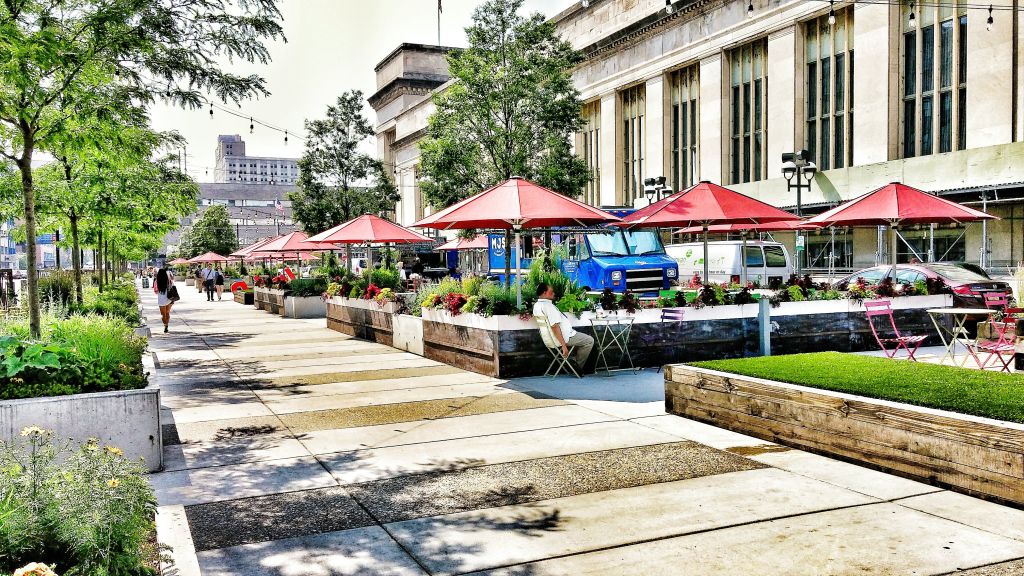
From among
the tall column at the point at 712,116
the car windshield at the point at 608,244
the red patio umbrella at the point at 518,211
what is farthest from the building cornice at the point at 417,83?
the red patio umbrella at the point at 518,211

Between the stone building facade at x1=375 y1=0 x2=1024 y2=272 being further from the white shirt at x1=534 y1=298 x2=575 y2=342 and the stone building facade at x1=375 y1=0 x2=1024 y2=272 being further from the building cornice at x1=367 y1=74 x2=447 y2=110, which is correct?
the building cornice at x1=367 y1=74 x2=447 y2=110

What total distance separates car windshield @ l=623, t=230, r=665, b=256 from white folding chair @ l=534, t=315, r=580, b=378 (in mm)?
8800

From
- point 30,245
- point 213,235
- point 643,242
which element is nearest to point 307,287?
point 643,242

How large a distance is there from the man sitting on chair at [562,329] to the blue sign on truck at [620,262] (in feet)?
24.2

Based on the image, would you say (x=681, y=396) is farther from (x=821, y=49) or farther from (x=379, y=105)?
(x=379, y=105)

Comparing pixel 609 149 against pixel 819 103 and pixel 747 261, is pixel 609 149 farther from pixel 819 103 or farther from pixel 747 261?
pixel 747 261

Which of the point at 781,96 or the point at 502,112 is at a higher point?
the point at 781,96

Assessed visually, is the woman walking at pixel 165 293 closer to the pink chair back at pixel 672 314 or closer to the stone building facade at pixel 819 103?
the pink chair back at pixel 672 314

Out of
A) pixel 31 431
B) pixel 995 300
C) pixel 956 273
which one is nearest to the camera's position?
pixel 31 431

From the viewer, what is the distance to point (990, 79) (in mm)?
24984

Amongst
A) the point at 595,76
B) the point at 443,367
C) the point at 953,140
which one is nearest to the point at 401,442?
the point at 443,367

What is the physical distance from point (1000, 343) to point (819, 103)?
23.1 m

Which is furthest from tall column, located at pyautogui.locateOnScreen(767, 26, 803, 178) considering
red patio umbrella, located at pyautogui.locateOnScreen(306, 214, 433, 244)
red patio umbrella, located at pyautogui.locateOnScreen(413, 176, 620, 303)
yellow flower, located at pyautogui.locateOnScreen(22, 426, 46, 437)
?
yellow flower, located at pyautogui.locateOnScreen(22, 426, 46, 437)

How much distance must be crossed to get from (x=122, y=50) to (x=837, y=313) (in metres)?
11.7
